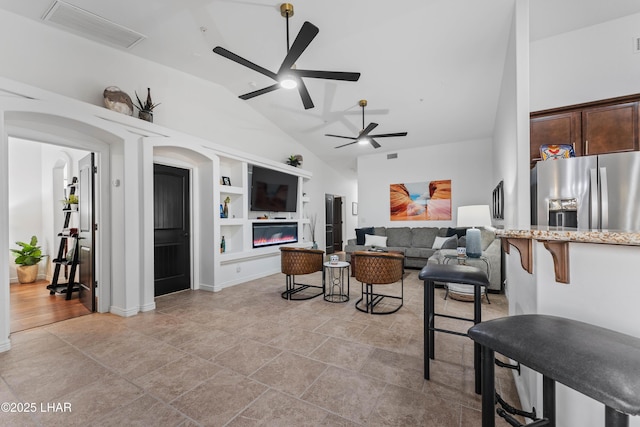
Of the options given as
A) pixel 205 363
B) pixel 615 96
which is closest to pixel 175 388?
pixel 205 363

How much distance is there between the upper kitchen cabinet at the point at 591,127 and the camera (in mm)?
2848

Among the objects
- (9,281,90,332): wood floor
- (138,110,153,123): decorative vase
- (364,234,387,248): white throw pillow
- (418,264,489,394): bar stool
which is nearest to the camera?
(418,264,489,394): bar stool

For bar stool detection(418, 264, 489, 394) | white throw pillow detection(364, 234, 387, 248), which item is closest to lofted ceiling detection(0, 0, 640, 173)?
white throw pillow detection(364, 234, 387, 248)

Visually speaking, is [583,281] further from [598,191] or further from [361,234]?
[361,234]

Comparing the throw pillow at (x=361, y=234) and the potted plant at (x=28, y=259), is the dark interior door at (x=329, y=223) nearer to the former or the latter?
the throw pillow at (x=361, y=234)

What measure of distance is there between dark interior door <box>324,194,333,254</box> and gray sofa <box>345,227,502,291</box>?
198 centimetres

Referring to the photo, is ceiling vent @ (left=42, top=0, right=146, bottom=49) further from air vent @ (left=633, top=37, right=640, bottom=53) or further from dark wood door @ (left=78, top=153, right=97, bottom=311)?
Answer: air vent @ (left=633, top=37, right=640, bottom=53)

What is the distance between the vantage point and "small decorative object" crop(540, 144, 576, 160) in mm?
2793

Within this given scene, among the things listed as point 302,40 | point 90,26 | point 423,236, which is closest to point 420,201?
point 423,236

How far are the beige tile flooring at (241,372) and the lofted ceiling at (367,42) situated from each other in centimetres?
345

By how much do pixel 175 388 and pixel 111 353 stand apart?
3.17ft

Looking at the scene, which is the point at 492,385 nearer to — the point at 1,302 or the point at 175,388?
the point at 175,388

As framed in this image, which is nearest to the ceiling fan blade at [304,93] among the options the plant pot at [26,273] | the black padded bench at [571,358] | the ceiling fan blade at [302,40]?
the ceiling fan blade at [302,40]

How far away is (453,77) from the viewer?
14.2 feet
